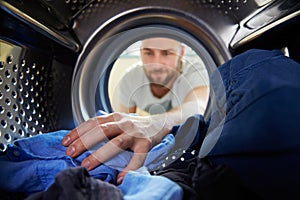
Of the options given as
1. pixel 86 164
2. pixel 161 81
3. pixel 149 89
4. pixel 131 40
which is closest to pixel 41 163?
pixel 86 164

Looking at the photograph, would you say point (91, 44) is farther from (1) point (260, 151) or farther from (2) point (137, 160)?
(1) point (260, 151)

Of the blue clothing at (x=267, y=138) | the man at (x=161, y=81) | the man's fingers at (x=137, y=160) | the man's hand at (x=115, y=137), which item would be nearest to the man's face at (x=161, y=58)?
the man at (x=161, y=81)

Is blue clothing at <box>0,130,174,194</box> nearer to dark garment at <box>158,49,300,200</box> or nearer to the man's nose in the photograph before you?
dark garment at <box>158,49,300,200</box>

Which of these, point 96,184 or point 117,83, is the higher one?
point 96,184

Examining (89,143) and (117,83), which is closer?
(89,143)

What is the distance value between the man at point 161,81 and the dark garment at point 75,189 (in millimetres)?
578

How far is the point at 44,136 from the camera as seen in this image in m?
0.65

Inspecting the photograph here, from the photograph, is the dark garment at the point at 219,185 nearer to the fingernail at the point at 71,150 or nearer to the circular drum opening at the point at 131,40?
the fingernail at the point at 71,150

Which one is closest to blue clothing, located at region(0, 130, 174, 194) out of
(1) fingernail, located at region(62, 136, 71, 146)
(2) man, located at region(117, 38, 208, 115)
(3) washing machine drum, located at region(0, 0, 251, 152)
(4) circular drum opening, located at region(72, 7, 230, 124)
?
(1) fingernail, located at region(62, 136, 71, 146)

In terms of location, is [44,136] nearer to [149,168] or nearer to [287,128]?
[149,168]

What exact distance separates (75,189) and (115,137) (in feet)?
1.02

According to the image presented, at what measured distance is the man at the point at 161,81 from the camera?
1003 millimetres

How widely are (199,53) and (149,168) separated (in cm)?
36

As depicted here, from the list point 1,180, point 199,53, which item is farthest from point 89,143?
point 199,53
